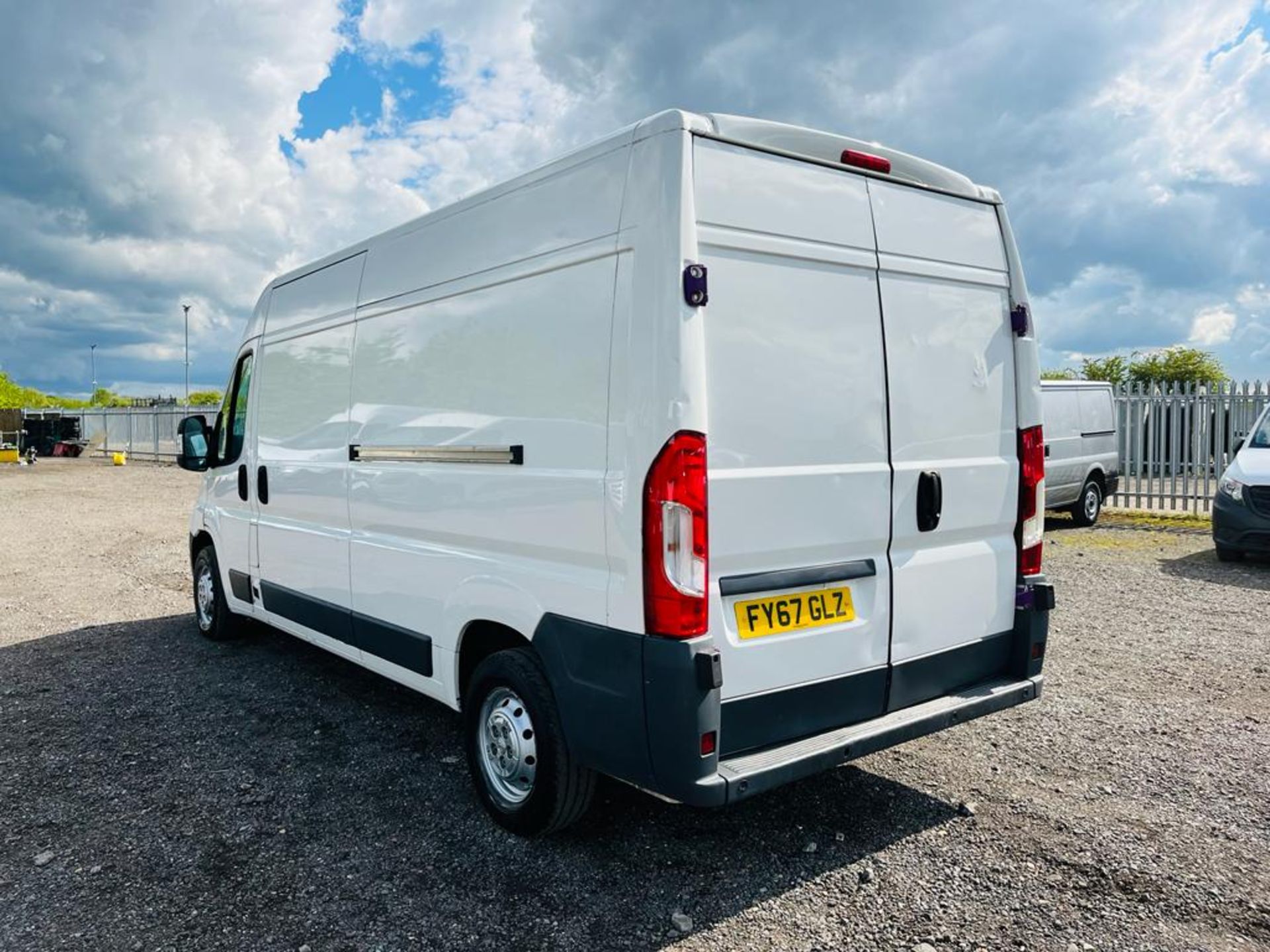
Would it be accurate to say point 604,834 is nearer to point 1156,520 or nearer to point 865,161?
point 865,161

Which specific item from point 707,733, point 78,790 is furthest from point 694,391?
point 78,790

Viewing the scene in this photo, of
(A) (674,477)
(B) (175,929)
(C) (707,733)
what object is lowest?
(B) (175,929)

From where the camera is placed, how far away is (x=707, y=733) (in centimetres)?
295

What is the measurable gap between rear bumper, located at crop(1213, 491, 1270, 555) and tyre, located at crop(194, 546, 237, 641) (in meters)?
9.78

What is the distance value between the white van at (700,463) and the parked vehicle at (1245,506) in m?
7.05

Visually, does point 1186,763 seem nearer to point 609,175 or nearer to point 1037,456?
point 1037,456

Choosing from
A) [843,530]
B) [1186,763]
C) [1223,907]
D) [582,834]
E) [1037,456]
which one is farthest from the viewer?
[1186,763]

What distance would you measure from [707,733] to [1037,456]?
218 cm

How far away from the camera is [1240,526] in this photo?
380 inches

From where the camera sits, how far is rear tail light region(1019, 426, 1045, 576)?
13.4 feet

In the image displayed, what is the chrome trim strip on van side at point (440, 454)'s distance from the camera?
11.7 ft

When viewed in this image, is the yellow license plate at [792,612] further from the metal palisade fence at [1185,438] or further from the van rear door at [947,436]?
the metal palisade fence at [1185,438]

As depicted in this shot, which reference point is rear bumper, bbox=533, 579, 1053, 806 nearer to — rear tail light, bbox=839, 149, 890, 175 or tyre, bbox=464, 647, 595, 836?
tyre, bbox=464, 647, 595, 836

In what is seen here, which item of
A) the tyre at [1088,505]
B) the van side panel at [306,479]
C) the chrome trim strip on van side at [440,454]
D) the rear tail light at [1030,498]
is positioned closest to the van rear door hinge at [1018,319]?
the rear tail light at [1030,498]
